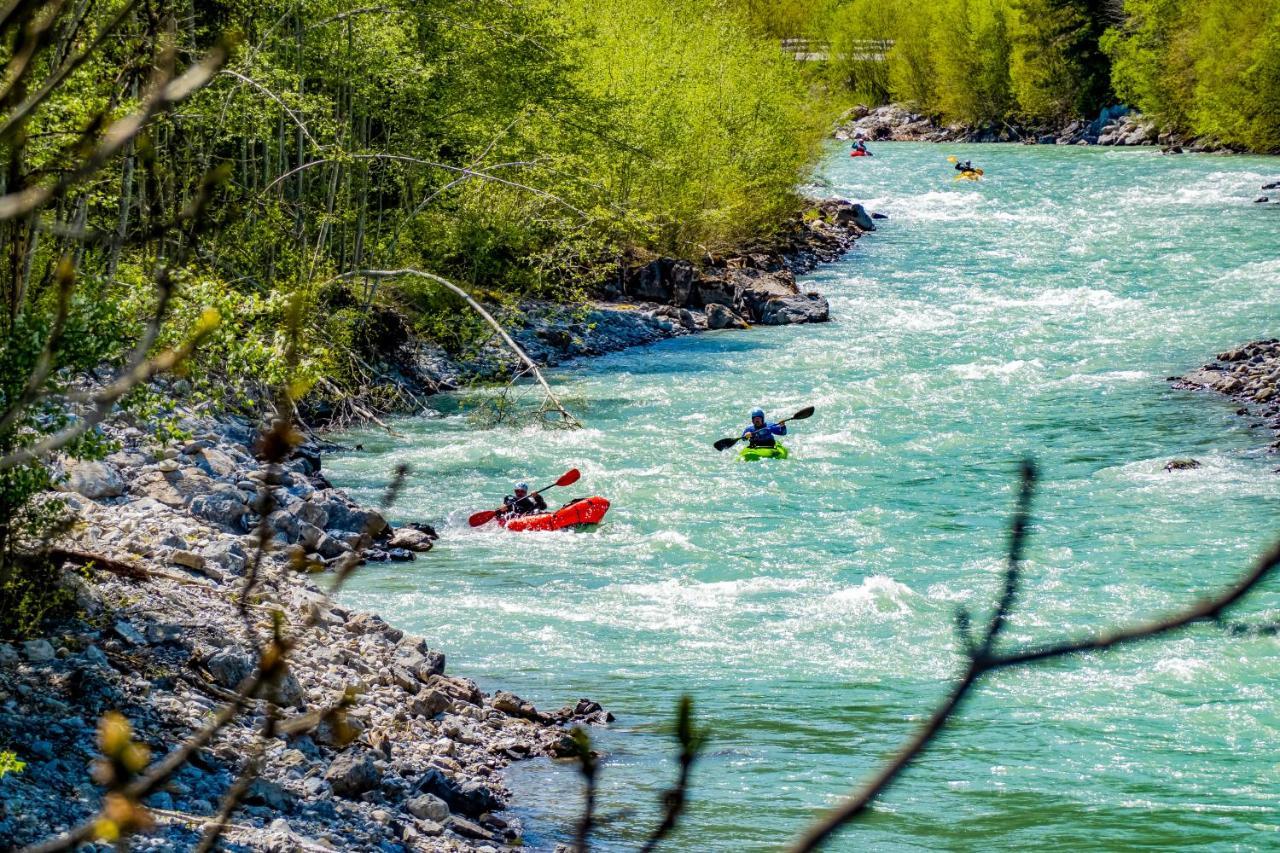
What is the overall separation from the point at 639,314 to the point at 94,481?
55.8 ft

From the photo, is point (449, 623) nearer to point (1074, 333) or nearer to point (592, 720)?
point (592, 720)

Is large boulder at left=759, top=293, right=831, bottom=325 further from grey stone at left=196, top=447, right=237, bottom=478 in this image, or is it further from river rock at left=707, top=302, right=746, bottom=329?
grey stone at left=196, top=447, right=237, bottom=478

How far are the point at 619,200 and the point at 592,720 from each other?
2069 cm

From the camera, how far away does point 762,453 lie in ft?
57.2

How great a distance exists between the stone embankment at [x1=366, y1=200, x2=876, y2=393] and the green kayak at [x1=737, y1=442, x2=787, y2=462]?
4.34 m

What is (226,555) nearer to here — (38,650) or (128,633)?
(128,633)

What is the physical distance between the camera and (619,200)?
29328mm

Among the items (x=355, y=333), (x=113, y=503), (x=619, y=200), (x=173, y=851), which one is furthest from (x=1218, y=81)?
(x=173, y=851)

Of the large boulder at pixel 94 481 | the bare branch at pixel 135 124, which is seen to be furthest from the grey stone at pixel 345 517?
the bare branch at pixel 135 124

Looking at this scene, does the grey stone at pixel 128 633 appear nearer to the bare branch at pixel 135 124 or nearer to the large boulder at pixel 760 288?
the bare branch at pixel 135 124

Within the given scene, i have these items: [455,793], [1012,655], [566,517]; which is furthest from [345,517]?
[1012,655]

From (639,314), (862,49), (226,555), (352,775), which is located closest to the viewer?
(352,775)

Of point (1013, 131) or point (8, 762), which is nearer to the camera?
point (8, 762)

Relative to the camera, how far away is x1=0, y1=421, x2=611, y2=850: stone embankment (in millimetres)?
6480
